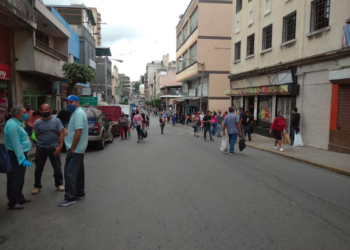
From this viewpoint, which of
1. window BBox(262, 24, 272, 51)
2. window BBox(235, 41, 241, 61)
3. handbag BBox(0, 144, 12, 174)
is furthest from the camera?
window BBox(235, 41, 241, 61)

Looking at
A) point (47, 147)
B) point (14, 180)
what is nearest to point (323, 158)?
point (47, 147)

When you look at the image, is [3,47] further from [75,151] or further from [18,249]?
[18,249]

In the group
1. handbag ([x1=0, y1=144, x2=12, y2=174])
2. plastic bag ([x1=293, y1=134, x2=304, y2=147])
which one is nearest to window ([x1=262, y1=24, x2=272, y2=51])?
plastic bag ([x1=293, y1=134, x2=304, y2=147])

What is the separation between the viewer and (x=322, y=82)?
1270cm

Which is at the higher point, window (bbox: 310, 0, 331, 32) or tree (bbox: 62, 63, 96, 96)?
window (bbox: 310, 0, 331, 32)

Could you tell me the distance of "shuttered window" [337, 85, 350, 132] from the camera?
36.1 feet

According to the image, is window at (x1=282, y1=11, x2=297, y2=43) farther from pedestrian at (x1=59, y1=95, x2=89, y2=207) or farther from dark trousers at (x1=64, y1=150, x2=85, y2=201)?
dark trousers at (x1=64, y1=150, x2=85, y2=201)

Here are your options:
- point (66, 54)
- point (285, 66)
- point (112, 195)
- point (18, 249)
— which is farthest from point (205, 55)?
point (18, 249)

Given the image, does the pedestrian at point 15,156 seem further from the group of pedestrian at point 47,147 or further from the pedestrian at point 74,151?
the pedestrian at point 74,151

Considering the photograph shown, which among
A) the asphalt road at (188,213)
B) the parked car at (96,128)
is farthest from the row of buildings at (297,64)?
the parked car at (96,128)

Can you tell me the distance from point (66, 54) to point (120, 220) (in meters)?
21.4

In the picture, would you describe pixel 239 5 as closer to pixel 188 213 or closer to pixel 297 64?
pixel 297 64

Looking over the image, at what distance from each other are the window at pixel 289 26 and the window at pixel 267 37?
178 centimetres

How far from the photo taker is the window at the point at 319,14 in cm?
1252
